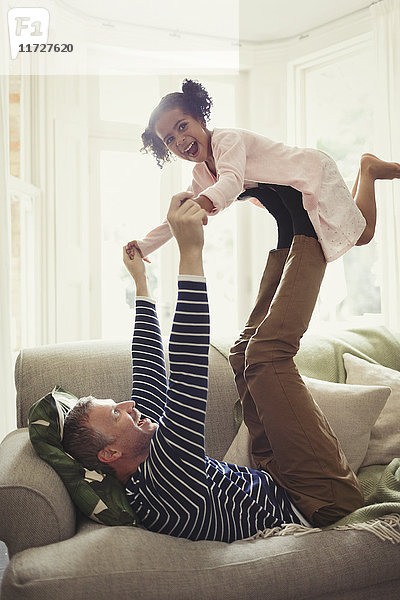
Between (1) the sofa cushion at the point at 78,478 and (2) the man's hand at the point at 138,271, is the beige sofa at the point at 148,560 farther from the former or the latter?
(2) the man's hand at the point at 138,271

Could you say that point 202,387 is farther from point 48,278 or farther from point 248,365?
point 48,278

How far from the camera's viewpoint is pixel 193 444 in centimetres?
138

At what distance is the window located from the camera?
4.31 m

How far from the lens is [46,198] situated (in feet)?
12.9

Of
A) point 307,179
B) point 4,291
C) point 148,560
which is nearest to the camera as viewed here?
point 148,560

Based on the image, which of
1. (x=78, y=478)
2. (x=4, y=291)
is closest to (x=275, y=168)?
(x=78, y=478)

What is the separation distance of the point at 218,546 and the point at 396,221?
2.78 meters

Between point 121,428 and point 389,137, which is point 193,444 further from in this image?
point 389,137

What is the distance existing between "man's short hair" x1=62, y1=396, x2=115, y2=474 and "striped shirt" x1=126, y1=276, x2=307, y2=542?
0.10 meters

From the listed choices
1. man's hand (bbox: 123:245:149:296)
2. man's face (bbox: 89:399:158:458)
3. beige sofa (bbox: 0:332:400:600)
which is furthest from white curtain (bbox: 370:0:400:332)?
man's face (bbox: 89:399:158:458)

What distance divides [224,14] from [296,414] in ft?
11.0

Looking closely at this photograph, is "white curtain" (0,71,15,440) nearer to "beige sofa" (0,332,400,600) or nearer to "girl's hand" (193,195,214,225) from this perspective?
"beige sofa" (0,332,400,600)

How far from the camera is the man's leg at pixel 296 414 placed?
1.64m

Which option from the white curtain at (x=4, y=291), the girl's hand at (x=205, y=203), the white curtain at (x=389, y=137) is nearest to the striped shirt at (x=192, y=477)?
the girl's hand at (x=205, y=203)
